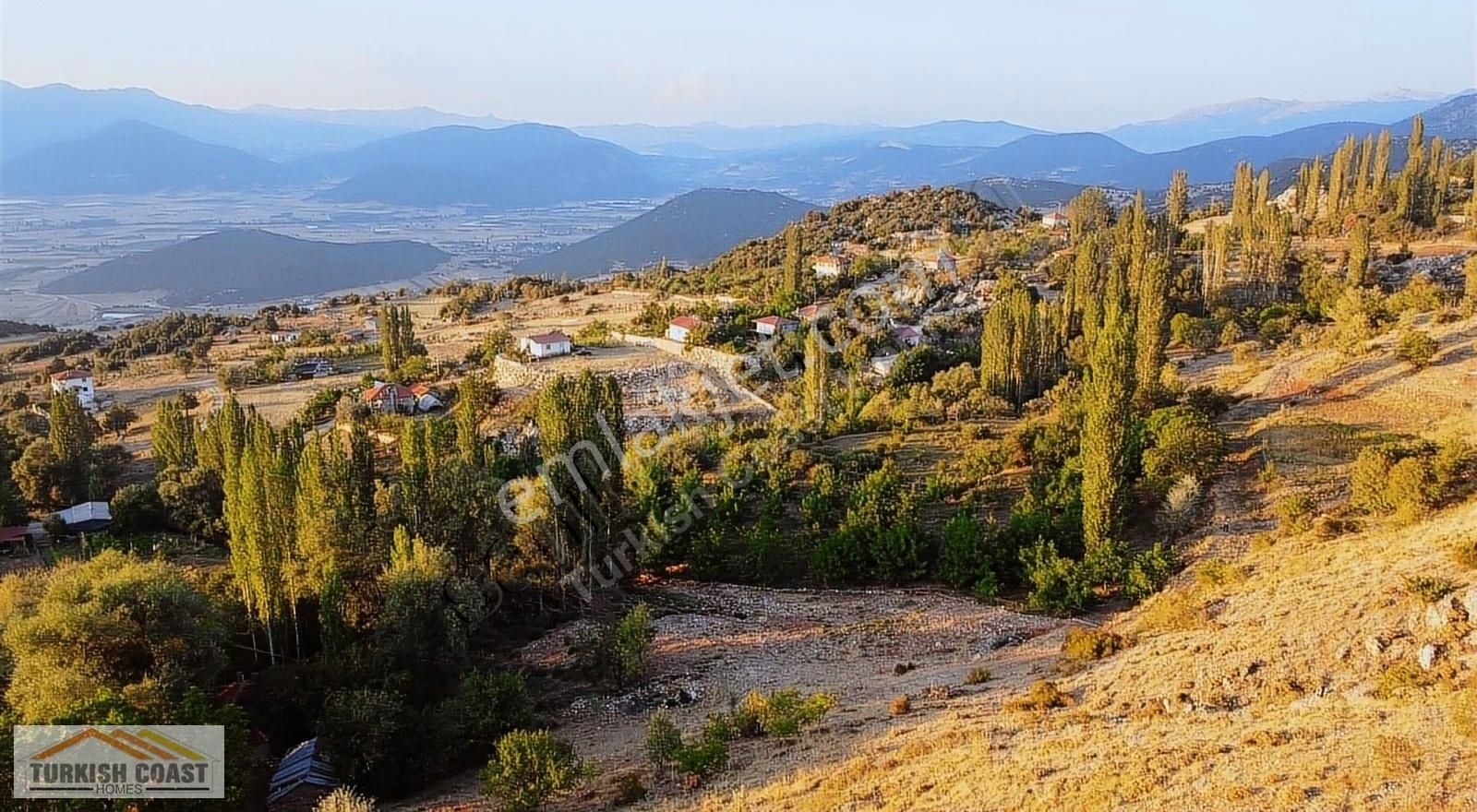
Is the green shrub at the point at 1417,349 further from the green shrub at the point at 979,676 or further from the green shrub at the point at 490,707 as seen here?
the green shrub at the point at 490,707

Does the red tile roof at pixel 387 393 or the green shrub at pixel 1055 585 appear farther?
the red tile roof at pixel 387 393

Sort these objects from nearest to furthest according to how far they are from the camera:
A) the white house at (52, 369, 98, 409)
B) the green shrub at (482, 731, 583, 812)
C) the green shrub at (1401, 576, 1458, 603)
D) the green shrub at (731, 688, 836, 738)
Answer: the green shrub at (482, 731, 583, 812)
the green shrub at (1401, 576, 1458, 603)
the green shrub at (731, 688, 836, 738)
the white house at (52, 369, 98, 409)

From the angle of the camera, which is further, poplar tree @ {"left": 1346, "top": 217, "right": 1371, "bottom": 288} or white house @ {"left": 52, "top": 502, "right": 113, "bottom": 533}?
poplar tree @ {"left": 1346, "top": 217, "right": 1371, "bottom": 288}

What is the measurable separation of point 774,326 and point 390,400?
18609mm

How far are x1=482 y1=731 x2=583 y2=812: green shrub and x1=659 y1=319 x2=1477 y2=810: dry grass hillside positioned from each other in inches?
74.7

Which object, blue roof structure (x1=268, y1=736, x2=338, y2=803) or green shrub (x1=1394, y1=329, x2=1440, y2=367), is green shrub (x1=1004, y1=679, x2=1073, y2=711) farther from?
green shrub (x1=1394, y1=329, x2=1440, y2=367)

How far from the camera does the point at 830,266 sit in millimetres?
58156

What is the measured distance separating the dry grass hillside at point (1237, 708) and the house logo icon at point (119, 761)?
6.79 m

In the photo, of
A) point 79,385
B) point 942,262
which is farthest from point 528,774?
point 942,262

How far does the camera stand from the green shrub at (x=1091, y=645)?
55.5 feet

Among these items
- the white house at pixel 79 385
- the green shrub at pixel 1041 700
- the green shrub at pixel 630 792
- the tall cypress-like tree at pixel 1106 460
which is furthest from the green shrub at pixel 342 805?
the white house at pixel 79 385

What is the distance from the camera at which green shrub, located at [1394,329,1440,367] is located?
2775 centimetres

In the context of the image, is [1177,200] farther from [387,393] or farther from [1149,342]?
[387,393]

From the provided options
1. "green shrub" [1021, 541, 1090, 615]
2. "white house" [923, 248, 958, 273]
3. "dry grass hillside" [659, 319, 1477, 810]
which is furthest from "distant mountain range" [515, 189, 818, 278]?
"dry grass hillside" [659, 319, 1477, 810]
